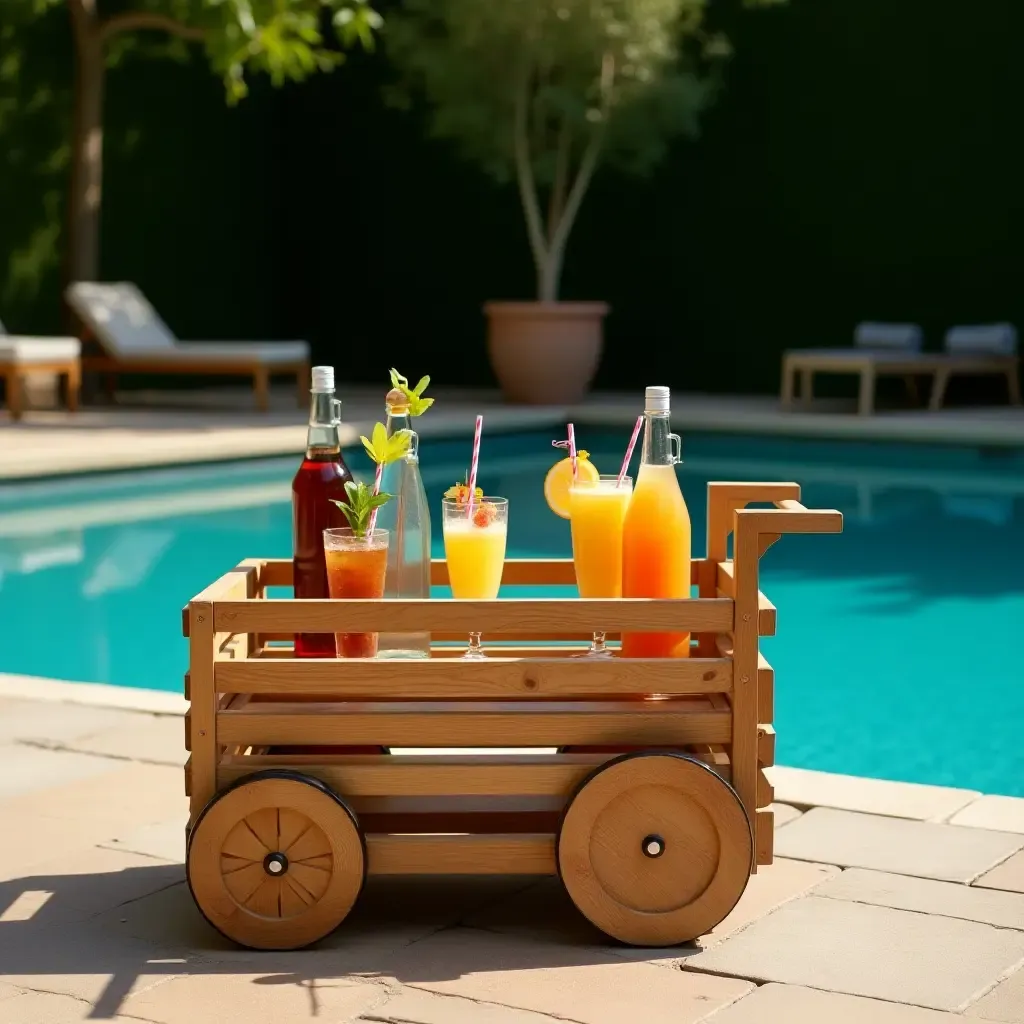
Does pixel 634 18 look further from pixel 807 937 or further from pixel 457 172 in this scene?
pixel 807 937

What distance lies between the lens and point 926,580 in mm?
6371

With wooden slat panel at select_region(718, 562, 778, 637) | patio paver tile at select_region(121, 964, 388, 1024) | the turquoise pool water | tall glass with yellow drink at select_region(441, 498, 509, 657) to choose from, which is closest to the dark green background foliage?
the turquoise pool water

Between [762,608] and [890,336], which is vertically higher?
[890,336]

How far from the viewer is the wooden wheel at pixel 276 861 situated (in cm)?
235

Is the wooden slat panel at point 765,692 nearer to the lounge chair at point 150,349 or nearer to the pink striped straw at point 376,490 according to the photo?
the pink striped straw at point 376,490

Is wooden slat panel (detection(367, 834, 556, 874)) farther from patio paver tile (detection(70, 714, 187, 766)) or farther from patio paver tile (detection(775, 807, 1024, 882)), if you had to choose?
patio paver tile (detection(70, 714, 187, 766))

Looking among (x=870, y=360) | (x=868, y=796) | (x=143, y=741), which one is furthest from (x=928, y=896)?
(x=870, y=360)

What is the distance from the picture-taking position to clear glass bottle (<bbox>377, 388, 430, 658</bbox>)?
2.57 m

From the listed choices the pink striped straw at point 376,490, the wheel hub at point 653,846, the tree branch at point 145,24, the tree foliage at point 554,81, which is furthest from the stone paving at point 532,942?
the tree foliage at point 554,81

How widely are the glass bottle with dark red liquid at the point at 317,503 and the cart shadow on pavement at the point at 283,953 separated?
0.37 meters

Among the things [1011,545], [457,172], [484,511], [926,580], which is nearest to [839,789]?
[484,511]

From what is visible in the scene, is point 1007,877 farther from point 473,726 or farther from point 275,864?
point 275,864

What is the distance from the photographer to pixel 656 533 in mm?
2512

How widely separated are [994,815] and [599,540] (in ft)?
2.90
